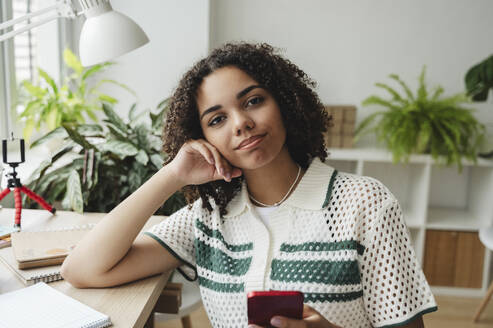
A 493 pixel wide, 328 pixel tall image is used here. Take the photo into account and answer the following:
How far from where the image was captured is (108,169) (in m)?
2.04

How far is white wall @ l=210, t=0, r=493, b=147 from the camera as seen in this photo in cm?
300

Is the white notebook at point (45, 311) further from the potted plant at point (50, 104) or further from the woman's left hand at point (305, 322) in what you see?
the potted plant at point (50, 104)

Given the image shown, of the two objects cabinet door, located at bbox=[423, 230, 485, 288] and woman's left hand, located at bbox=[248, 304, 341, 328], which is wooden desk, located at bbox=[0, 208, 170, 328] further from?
cabinet door, located at bbox=[423, 230, 485, 288]

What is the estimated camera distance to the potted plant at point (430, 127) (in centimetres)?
271

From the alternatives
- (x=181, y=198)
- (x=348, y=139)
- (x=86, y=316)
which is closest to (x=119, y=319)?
(x=86, y=316)

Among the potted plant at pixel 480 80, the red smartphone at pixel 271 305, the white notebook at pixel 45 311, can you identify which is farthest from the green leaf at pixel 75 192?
the potted plant at pixel 480 80

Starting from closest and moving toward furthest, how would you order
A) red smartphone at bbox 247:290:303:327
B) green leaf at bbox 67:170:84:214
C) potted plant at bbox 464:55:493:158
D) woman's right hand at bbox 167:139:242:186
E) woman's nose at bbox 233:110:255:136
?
red smartphone at bbox 247:290:303:327
woman's nose at bbox 233:110:255:136
woman's right hand at bbox 167:139:242:186
green leaf at bbox 67:170:84:214
potted plant at bbox 464:55:493:158

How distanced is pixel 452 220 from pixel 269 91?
2.23 metres

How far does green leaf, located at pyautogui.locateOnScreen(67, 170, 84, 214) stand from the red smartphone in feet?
3.44

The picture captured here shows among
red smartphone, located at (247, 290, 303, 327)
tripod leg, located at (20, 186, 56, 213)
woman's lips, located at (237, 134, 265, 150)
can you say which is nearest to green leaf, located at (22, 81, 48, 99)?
tripod leg, located at (20, 186, 56, 213)

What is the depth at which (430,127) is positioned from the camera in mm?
2697

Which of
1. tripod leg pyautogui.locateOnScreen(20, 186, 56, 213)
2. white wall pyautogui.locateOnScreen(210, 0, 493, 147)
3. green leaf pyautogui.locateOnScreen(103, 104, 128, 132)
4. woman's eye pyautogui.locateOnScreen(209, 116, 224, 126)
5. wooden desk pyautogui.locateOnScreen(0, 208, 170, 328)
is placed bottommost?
wooden desk pyautogui.locateOnScreen(0, 208, 170, 328)

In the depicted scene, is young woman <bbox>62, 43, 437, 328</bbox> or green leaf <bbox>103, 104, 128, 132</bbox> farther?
green leaf <bbox>103, 104, 128, 132</bbox>

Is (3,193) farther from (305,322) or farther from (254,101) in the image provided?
(305,322)
